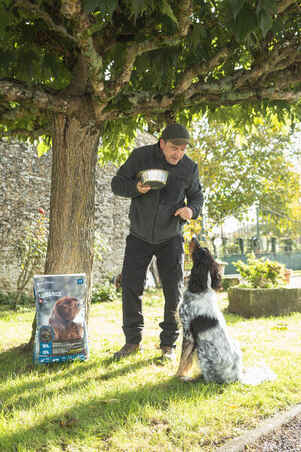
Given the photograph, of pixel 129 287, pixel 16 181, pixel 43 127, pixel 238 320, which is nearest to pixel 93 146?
pixel 43 127

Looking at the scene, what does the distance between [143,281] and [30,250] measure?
5.00 m

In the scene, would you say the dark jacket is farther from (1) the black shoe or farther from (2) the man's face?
(1) the black shoe

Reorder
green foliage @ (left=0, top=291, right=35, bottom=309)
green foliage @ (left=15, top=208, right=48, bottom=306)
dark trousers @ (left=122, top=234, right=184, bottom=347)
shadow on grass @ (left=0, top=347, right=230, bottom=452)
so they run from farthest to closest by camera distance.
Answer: green foliage @ (left=0, top=291, right=35, bottom=309), green foliage @ (left=15, top=208, right=48, bottom=306), dark trousers @ (left=122, top=234, right=184, bottom=347), shadow on grass @ (left=0, top=347, right=230, bottom=452)

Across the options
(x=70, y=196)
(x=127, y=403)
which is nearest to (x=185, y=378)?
(x=127, y=403)

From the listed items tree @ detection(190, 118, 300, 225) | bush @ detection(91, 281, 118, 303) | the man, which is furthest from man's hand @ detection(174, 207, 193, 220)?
tree @ detection(190, 118, 300, 225)

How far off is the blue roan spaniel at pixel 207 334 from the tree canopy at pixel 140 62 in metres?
1.78

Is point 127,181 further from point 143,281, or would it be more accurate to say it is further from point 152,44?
point 152,44

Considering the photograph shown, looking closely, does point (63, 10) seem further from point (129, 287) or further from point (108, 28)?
point (129, 287)

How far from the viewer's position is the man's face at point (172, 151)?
365 cm

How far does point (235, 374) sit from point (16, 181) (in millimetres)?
7581

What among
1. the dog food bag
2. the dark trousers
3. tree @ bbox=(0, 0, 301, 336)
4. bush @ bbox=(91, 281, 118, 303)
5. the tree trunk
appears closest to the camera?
tree @ bbox=(0, 0, 301, 336)

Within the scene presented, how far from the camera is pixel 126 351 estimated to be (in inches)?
152

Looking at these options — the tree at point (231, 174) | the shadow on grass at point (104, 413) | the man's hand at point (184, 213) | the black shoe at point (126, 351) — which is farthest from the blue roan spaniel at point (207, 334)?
the tree at point (231, 174)

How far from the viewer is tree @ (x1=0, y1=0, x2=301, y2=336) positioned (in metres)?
3.42
